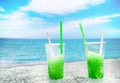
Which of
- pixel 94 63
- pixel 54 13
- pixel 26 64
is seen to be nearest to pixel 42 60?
pixel 26 64

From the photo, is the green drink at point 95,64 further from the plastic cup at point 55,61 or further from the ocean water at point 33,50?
the ocean water at point 33,50

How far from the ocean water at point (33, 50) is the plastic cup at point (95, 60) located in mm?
567

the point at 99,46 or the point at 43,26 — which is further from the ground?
the point at 43,26

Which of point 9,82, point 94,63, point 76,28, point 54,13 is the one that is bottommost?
point 9,82

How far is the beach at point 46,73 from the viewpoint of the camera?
1.52m

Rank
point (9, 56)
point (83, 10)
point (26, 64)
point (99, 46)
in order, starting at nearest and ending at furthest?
point (99, 46) → point (26, 64) → point (9, 56) → point (83, 10)

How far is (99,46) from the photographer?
1.21 meters

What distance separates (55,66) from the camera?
1197 mm

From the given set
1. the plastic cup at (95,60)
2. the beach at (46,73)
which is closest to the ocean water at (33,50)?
the beach at (46,73)

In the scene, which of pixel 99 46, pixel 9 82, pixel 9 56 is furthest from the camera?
pixel 9 56

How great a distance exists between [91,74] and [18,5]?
102 cm

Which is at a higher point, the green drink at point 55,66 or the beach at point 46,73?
the green drink at point 55,66

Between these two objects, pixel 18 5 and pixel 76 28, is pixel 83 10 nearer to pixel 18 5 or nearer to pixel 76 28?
pixel 76 28

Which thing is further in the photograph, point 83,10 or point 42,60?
point 83,10
